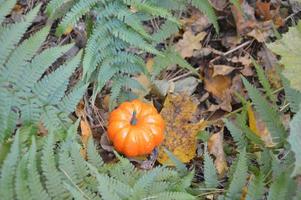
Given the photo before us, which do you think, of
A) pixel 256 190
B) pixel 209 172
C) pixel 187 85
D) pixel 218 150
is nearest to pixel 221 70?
pixel 187 85

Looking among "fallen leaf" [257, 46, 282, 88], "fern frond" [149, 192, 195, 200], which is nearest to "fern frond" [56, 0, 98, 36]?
"fern frond" [149, 192, 195, 200]

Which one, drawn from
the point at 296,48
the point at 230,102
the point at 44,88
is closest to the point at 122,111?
the point at 44,88

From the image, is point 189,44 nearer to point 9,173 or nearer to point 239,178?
point 239,178

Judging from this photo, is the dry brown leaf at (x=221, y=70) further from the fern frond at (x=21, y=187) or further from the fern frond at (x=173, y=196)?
the fern frond at (x=21, y=187)

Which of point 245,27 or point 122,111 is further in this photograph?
point 245,27

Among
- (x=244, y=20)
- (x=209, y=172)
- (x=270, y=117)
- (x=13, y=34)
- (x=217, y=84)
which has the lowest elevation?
(x=209, y=172)

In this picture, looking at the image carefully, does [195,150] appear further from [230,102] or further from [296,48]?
[296,48]
